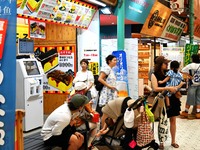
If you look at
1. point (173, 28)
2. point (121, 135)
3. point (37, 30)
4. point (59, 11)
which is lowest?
point (121, 135)

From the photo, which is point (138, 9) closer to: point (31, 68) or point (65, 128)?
point (31, 68)

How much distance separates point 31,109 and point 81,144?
1987 mm

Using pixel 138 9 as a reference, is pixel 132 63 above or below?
below

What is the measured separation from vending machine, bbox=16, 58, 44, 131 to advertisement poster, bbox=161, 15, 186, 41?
7579 millimetres

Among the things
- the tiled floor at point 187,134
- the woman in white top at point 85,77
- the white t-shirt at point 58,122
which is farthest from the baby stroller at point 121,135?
the woman in white top at point 85,77

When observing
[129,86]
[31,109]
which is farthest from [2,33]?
[129,86]

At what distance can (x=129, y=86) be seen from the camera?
348 inches

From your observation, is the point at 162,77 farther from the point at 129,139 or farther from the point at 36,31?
the point at 36,31

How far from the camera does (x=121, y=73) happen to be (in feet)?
26.2

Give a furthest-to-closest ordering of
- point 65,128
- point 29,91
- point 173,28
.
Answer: point 173,28, point 29,91, point 65,128

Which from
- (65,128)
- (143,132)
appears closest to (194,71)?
(143,132)

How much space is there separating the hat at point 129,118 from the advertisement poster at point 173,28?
8.92 metres

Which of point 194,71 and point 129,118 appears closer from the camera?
point 129,118

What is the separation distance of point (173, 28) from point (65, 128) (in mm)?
10458
